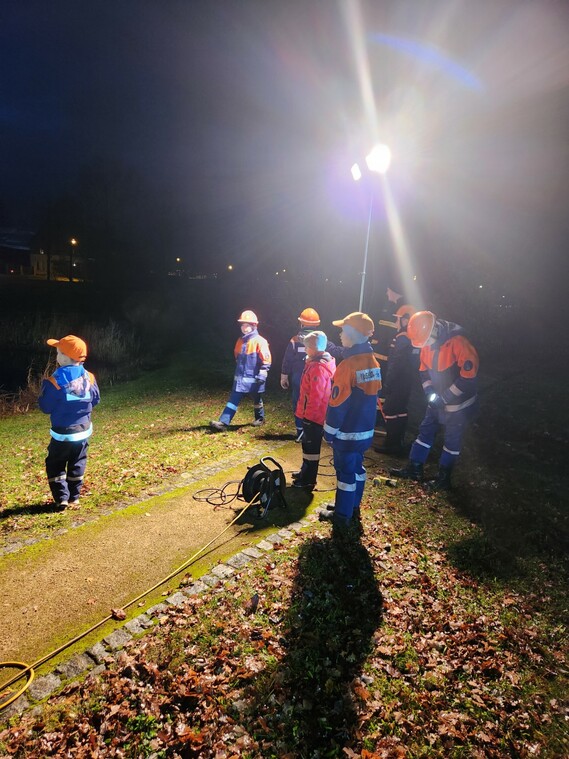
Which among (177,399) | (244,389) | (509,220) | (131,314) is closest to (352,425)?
(244,389)

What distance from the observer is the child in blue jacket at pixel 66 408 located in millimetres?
5734

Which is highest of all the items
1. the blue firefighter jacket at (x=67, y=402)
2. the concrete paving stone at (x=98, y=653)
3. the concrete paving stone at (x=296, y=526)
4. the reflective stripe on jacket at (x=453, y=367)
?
the reflective stripe on jacket at (x=453, y=367)

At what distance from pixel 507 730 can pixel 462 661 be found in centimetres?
59

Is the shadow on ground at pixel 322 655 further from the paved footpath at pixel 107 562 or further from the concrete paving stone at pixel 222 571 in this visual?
the paved footpath at pixel 107 562

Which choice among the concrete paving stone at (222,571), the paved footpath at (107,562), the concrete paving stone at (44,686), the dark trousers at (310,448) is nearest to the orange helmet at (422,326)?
the dark trousers at (310,448)

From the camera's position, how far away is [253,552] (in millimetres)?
5289

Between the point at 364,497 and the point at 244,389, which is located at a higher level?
the point at 244,389

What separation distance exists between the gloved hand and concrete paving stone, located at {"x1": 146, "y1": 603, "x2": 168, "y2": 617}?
5.22m

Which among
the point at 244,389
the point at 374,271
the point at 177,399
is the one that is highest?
the point at 374,271

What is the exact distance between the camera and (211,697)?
333 cm

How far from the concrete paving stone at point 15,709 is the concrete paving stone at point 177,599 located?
4.58 ft

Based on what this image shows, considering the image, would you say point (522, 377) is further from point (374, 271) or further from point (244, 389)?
point (244, 389)

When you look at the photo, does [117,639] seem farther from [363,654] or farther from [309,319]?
[309,319]

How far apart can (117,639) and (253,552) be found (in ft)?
6.13
